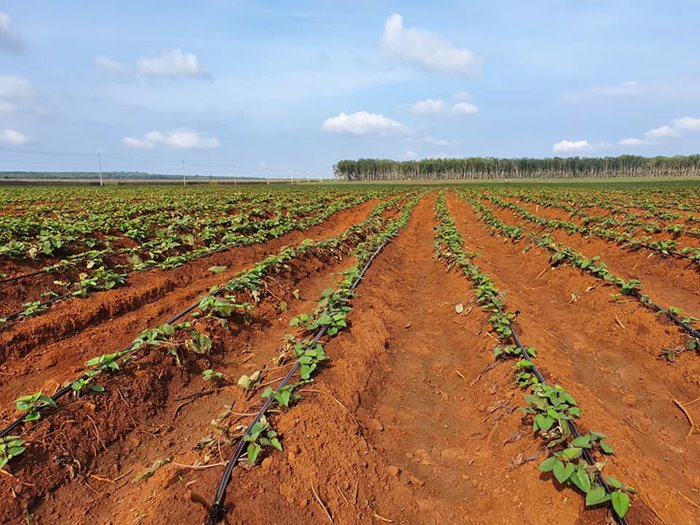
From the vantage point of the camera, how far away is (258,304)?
23.7 feet

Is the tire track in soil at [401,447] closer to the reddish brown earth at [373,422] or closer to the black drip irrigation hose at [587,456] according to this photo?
Result: the reddish brown earth at [373,422]

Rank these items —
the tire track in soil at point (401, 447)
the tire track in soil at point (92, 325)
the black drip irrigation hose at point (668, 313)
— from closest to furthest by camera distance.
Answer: the tire track in soil at point (401, 447) → the tire track in soil at point (92, 325) → the black drip irrigation hose at point (668, 313)

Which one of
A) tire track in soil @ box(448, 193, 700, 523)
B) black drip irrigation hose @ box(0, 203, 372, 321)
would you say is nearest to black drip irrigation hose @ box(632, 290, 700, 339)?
tire track in soil @ box(448, 193, 700, 523)

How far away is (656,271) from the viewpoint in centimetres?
947

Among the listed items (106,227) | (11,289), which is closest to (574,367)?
(11,289)

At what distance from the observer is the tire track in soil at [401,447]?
3.04m

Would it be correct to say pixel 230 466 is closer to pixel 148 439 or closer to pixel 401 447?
pixel 148 439

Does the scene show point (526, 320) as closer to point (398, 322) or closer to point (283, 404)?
point (398, 322)

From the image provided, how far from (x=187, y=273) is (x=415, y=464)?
6.86 m

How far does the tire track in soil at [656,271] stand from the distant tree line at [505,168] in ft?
401

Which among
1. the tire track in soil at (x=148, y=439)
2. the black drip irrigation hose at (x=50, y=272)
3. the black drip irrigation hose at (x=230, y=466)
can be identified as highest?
the black drip irrigation hose at (x=50, y=272)

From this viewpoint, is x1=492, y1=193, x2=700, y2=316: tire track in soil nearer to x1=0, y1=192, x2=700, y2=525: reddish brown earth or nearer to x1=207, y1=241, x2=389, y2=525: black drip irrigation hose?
x1=0, y1=192, x2=700, y2=525: reddish brown earth

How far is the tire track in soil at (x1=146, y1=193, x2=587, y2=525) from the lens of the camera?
304 centimetres

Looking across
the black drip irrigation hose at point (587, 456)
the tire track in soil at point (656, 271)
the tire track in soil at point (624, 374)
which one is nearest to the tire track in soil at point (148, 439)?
the black drip irrigation hose at point (587, 456)
